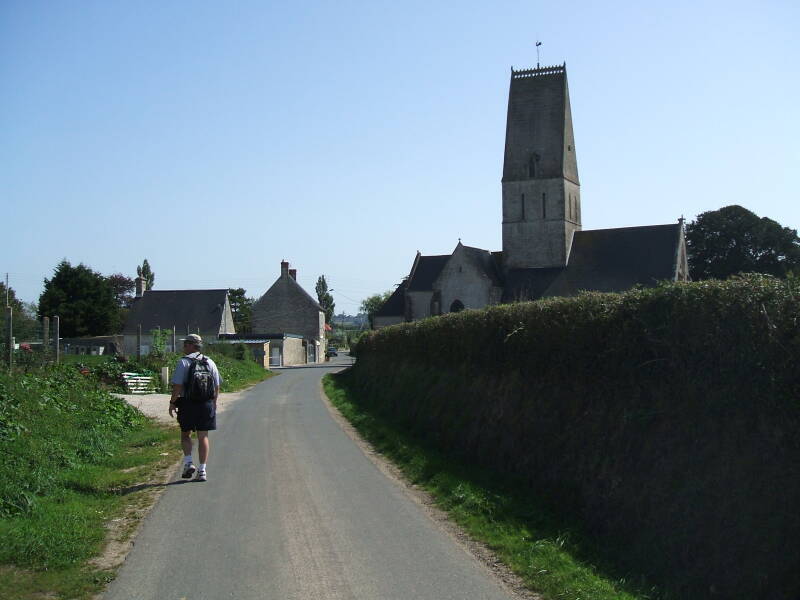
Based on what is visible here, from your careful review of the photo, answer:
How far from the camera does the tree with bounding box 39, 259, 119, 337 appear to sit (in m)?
73.9

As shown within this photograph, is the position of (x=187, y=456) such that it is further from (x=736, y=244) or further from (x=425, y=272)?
(x=736, y=244)

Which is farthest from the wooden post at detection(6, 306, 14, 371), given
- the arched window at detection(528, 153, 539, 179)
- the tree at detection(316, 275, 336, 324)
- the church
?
the tree at detection(316, 275, 336, 324)

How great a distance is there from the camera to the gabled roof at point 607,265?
55.3 meters

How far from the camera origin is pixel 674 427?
7512 mm

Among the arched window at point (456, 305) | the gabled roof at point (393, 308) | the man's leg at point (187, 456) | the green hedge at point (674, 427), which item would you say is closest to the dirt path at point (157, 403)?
the man's leg at point (187, 456)

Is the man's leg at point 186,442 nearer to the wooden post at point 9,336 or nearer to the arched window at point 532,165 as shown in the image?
the wooden post at point 9,336

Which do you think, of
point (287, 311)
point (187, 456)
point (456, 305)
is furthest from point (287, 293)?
point (187, 456)

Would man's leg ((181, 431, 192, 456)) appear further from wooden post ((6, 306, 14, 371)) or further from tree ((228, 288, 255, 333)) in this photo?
tree ((228, 288, 255, 333))

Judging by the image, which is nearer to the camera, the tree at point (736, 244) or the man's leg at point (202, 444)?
the man's leg at point (202, 444)

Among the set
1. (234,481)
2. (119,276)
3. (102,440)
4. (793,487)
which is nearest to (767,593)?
(793,487)

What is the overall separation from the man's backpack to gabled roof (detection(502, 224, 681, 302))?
150 feet

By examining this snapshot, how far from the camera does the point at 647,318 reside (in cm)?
825

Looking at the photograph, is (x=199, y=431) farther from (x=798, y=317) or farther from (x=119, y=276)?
(x=119, y=276)

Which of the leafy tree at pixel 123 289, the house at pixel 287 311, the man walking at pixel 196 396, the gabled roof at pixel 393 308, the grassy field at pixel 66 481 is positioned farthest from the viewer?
the leafy tree at pixel 123 289
